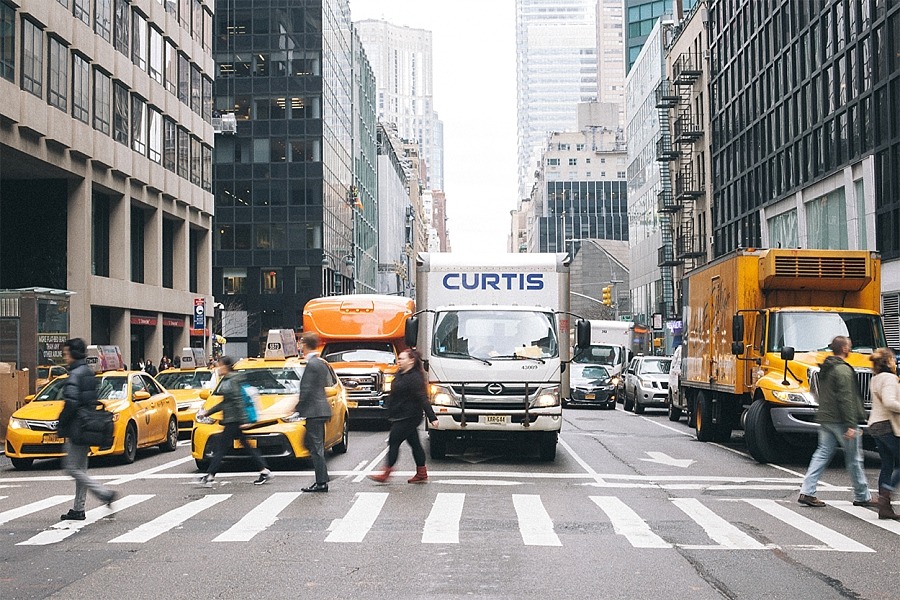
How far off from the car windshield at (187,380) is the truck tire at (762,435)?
12334 mm

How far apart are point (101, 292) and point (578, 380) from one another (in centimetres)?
1780

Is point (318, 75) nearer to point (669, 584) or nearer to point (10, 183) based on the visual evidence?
point (10, 183)

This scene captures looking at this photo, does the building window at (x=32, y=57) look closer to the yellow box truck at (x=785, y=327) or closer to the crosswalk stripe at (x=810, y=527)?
the yellow box truck at (x=785, y=327)

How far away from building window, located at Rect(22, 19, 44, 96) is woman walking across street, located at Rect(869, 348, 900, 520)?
96.4 feet

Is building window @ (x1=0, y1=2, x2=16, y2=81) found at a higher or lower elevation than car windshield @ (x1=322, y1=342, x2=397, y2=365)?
higher

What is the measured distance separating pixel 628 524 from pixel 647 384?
23.7 metres

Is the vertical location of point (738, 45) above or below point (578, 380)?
above

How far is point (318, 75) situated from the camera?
77000 millimetres

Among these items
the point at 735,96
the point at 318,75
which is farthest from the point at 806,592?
the point at 318,75

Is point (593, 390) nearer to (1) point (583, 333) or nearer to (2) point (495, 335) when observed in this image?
(1) point (583, 333)

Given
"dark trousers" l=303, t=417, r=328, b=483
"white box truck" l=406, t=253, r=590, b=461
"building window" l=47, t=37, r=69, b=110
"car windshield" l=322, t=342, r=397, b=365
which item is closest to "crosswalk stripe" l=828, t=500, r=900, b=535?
"white box truck" l=406, t=253, r=590, b=461

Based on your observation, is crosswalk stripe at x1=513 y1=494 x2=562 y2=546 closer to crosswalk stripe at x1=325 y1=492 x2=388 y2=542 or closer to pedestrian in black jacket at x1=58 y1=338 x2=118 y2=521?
crosswalk stripe at x1=325 y1=492 x2=388 y2=542

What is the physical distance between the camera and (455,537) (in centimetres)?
1017

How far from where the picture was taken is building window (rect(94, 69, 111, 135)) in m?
41.1
